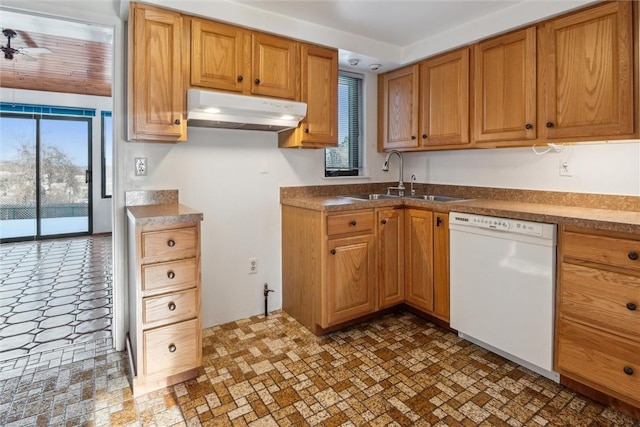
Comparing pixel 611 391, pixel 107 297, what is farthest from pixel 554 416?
pixel 107 297

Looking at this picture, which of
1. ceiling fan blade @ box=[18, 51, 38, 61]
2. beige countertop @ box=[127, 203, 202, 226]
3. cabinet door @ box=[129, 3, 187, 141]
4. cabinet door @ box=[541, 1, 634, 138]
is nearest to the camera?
beige countertop @ box=[127, 203, 202, 226]

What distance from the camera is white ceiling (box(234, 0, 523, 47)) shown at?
2348mm

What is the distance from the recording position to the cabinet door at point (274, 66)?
2.46 metres

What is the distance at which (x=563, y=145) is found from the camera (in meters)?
2.42

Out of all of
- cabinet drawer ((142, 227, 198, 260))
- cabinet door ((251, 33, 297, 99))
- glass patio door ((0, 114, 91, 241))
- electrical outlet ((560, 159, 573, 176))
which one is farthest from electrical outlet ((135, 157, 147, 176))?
glass patio door ((0, 114, 91, 241))

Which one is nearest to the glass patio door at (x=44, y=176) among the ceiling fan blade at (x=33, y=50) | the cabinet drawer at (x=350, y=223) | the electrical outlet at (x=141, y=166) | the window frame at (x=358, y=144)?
the ceiling fan blade at (x=33, y=50)

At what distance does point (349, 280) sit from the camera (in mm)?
2604

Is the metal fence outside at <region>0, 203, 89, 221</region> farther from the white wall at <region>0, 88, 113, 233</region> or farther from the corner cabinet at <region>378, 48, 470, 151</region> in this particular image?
the corner cabinet at <region>378, 48, 470, 151</region>

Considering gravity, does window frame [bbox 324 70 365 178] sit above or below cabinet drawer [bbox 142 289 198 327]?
above

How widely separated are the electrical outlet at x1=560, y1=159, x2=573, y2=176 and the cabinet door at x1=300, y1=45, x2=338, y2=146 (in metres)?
1.57

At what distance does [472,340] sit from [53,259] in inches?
206

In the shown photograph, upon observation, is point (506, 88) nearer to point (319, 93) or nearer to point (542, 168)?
point (542, 168)

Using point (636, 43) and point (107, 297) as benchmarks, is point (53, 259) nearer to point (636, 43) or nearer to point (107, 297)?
point (107, 297)

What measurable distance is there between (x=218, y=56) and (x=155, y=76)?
1.37 ft
